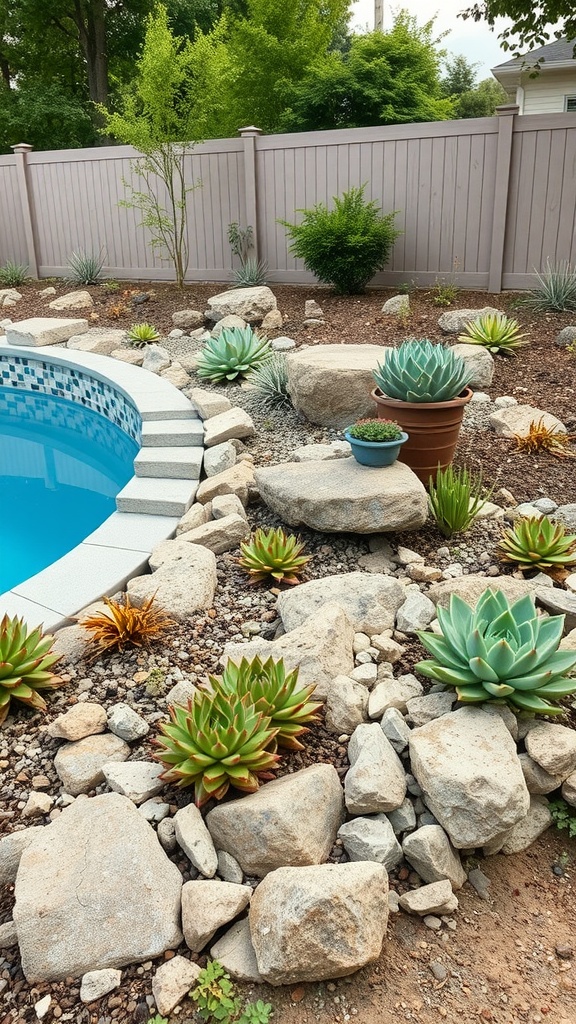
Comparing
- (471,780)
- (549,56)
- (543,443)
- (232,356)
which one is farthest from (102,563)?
(549,56)

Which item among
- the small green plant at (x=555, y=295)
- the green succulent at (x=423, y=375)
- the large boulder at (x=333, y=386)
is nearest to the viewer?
the green succulent at (x=423, y=375)

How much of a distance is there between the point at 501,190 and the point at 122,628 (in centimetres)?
634

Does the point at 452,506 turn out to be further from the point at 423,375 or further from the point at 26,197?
the point at 26,197

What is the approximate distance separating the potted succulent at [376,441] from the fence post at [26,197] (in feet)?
30.2

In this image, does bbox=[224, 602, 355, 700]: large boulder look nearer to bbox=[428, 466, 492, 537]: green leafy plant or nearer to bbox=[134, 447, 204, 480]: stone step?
bbox=[428, 466, 492, 537]: green leafy plant

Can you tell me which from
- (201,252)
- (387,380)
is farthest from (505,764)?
(201,252)

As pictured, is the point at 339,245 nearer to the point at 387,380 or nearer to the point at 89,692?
the point at 387,380

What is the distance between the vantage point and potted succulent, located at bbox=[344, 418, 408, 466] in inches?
145

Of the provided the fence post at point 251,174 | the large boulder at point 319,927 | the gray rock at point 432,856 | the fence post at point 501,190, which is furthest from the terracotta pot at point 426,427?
the fence post at point 251,174

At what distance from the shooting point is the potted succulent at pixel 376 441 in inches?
145

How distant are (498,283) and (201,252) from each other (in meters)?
3.82

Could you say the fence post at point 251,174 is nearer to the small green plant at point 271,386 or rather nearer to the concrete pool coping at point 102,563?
the small green plant at point 271,386

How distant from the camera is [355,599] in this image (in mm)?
3018

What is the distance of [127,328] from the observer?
333 inches
